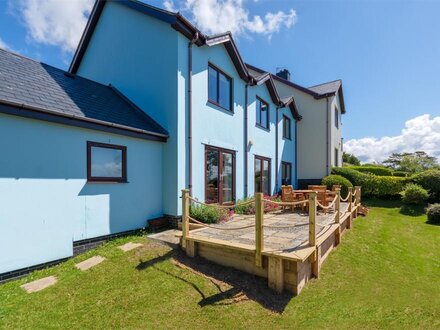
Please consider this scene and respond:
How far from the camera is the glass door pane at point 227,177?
1024cm

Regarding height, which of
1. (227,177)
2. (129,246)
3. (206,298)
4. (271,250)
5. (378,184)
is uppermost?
(227,177)

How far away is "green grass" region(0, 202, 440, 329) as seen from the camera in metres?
3.92

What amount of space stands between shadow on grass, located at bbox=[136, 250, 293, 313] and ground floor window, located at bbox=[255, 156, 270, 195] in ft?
24.9

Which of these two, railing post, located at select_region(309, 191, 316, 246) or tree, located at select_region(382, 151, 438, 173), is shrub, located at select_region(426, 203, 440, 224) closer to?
railing post, located at select_region(309, 191, 316, 246)

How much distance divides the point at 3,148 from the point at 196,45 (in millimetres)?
6603

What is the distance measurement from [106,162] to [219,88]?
553cm

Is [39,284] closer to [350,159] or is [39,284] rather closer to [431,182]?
[431,182]

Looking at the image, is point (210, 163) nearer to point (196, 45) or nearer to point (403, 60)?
point (196, 45)

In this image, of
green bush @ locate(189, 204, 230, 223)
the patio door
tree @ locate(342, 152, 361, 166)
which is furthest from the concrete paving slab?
tree @ locate(342, 152, 361, 166)

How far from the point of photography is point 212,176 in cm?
966

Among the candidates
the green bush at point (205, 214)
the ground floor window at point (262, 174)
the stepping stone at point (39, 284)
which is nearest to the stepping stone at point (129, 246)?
the stepping stone at point (39, 284)

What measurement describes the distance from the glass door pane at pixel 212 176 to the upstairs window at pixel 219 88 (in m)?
2.10

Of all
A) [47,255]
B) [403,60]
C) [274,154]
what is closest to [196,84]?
[47,255]

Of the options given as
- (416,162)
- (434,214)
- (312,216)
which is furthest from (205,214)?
(416,162)
